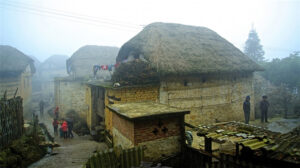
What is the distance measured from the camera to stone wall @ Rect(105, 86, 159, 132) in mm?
9680

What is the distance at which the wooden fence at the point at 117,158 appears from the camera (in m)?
4.90

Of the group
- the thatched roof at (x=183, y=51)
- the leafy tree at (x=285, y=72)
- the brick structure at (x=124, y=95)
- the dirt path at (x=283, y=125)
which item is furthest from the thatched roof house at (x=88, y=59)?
the dirt path at (x=283, y=125)

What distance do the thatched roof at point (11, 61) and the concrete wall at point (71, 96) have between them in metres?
4.66

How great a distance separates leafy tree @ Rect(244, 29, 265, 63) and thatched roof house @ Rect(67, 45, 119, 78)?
95.2ft

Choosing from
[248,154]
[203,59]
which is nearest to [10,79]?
[203,59]

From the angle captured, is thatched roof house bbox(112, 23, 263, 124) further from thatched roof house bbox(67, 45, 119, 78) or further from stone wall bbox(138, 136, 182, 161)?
thatched roof house bbox(67, 45, 119, 78)

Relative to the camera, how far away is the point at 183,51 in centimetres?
1379

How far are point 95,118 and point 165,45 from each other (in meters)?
6.92

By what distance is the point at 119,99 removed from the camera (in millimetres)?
9602

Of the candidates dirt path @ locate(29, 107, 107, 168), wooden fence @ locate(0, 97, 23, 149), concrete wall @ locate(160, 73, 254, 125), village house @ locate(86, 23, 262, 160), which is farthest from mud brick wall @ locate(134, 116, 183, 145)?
wooden fence @ locate(0, 97, 23, 149)

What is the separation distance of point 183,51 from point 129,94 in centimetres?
580

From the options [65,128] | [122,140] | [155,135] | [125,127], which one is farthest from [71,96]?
[155,135]

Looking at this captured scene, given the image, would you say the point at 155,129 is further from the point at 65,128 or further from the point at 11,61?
the point at 11,61

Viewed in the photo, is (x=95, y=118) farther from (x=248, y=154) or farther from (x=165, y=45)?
(x=248, y=154)
